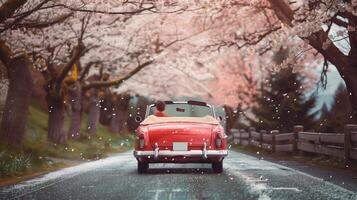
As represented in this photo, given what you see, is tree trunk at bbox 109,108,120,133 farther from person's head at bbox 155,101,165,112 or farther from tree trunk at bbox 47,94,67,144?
person's head at bbox 155,101,165,112

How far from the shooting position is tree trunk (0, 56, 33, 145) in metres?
17.3

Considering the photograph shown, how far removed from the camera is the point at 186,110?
1339 cm

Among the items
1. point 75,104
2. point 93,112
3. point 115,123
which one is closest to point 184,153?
point 75,104

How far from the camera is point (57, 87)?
78.0 feet

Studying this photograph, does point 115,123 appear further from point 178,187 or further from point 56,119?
point 178,187

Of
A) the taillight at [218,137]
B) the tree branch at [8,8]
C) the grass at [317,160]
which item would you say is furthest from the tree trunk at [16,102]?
the grass at [317,160]

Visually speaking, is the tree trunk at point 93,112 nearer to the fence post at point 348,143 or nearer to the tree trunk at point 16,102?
the tree trunk at point 16,102

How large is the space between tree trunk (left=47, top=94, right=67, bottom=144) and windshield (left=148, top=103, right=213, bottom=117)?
422 inches

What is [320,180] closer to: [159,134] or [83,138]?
[159,134]

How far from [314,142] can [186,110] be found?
6.79 m

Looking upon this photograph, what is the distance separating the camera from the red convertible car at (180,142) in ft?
40.7

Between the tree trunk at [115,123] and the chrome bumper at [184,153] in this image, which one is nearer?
the chrome bumper at [184,153]

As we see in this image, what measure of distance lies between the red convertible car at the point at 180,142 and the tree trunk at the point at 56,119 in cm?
1167

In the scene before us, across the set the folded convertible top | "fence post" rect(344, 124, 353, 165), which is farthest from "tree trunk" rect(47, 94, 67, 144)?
"fence post" rect(344, 124, 353, 165)
